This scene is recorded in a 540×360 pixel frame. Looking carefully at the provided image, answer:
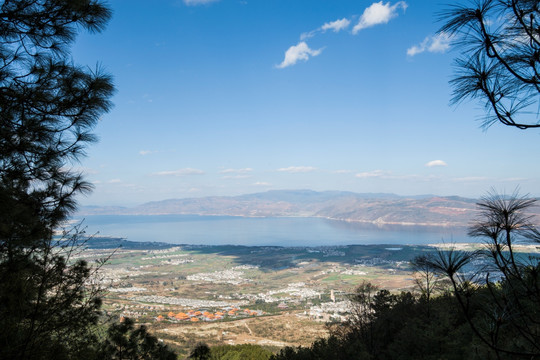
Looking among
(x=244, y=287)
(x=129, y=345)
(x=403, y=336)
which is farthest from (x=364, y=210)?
(x=129, y=345)

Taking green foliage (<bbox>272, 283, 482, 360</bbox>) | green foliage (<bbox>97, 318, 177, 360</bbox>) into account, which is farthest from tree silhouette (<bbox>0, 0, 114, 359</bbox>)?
green foliage (<bbox>272, 283, 482, 360</bbox>)

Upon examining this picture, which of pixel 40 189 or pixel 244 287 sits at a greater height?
pixel 40 189

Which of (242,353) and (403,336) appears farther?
(242,353)

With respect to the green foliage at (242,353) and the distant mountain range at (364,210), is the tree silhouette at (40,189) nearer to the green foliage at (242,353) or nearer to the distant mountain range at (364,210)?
the green foliage at (242,353)

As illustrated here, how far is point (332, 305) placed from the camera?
1004 inches

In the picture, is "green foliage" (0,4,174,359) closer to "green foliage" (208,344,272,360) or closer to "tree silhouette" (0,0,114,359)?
"tree silhouette" (0,0,114,359)

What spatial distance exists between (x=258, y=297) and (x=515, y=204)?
30814 mm

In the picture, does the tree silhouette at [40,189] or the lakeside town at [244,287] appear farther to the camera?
the lakeside town at [244,287]

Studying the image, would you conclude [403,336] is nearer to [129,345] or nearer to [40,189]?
[129,345]

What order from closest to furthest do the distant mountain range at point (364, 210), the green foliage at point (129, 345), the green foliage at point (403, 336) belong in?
the green foliage at point (129, 345), the green foliage at point (403, 336), the distant mountain range at point (364, 210)

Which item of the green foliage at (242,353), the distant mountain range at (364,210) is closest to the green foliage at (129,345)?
the green foliage at (242,353)

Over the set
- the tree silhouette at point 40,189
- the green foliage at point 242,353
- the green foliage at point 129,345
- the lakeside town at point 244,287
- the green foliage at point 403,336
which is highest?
the tree silhouette at point 40,189

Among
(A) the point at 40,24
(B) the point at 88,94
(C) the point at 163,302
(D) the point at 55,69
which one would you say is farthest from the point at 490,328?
(C) the point at 163,302

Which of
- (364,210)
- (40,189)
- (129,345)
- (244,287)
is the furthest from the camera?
(364,210)
